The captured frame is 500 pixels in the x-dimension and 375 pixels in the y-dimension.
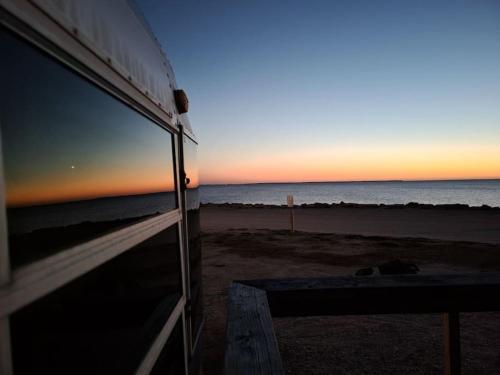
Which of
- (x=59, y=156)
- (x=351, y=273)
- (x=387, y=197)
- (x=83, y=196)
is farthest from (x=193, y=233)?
(x=387, y=197)

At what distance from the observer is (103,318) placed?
149 cm

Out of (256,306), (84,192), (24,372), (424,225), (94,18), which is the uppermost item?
(94,18)

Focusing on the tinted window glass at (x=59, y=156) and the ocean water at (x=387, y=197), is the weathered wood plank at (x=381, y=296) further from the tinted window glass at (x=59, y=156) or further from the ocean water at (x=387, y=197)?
the ocean water at (x=387, y=197)

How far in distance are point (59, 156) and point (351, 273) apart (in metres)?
7.19

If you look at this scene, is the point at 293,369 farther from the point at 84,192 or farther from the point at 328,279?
the point at 84,192

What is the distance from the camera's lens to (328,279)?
2238 millimetres

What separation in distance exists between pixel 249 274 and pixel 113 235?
6420 millimetres

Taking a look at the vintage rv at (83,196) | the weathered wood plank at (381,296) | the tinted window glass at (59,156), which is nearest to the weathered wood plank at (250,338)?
the weathered wood plank at (381,296)

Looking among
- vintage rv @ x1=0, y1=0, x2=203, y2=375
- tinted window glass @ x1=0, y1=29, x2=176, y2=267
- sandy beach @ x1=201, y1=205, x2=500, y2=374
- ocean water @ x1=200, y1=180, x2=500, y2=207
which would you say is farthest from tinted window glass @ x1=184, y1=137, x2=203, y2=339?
ocean water @ x1=200, y1=180, x2=500, y2=207

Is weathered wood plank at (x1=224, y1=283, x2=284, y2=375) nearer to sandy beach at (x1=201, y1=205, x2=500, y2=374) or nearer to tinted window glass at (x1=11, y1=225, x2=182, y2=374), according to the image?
tinted window glass at (x1=11, y1=225, x2=182, y2=374)

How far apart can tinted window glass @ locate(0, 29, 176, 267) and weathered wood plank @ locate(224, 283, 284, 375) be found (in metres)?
0.73

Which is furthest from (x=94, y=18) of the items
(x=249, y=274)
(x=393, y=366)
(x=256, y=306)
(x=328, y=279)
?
(x=249, y=274)

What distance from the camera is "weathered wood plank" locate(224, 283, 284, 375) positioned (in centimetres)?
A: 128

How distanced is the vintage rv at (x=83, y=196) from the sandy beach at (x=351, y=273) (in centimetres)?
245
